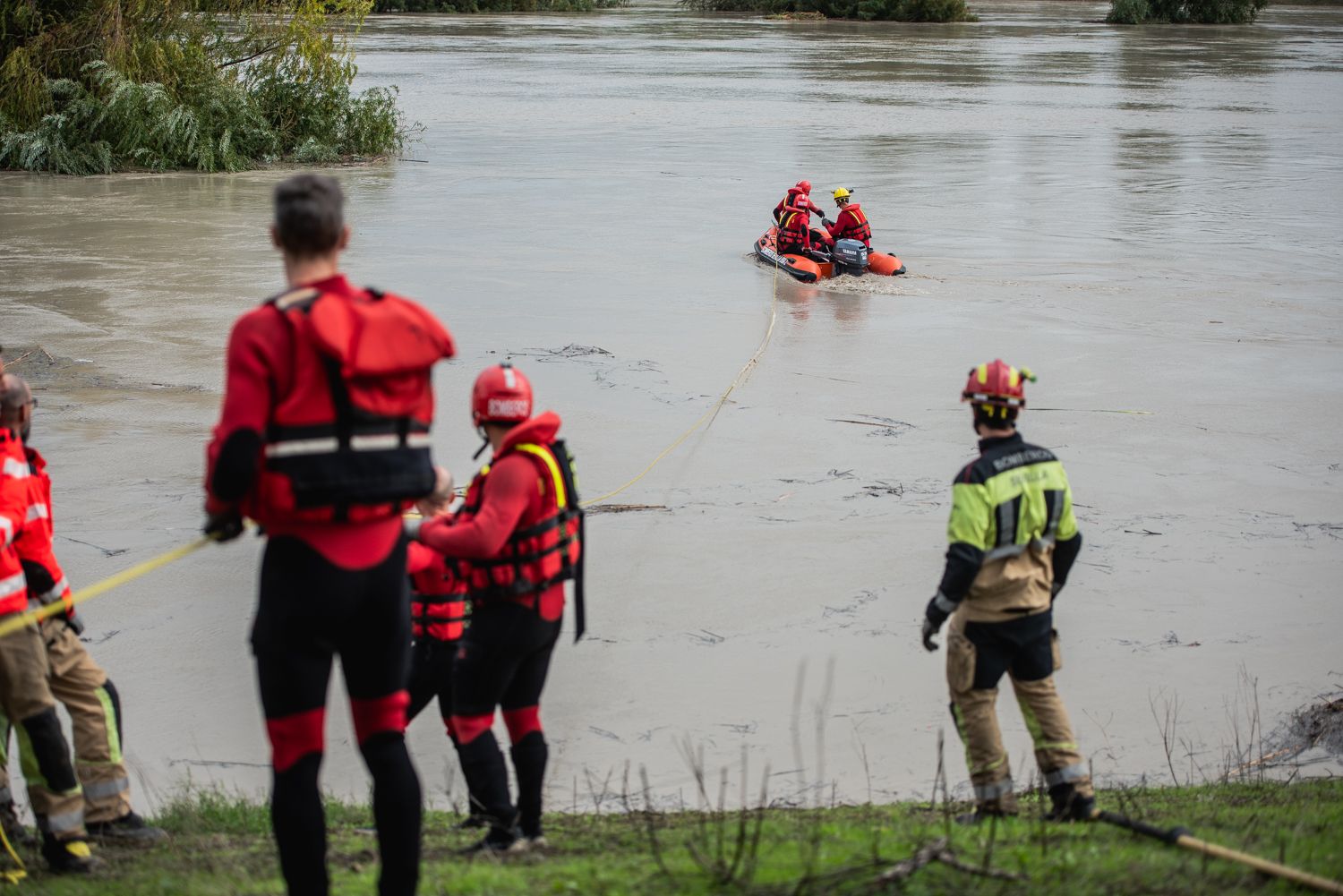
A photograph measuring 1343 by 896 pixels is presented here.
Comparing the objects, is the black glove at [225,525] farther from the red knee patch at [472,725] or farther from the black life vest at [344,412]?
the red knee patch at [472,725]

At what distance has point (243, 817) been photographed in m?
4.90

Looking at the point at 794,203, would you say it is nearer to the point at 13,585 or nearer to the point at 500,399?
the point at 500,399

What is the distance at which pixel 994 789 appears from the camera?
5.09 m

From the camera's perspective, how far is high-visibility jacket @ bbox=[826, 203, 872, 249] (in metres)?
18.4

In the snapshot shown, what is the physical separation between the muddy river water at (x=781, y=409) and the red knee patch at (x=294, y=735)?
78.5 inches

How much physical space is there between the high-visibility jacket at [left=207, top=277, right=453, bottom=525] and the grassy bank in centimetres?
118

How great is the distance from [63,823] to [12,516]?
91 centimetres

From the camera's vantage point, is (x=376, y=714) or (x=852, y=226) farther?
(x=852, y=226)

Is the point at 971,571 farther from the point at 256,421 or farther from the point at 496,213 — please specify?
the point at 496,213

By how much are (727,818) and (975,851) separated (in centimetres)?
116

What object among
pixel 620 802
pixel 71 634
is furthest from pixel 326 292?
pixel 620 802

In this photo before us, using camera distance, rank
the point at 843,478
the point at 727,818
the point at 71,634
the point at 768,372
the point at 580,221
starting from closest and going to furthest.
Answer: the point at 71,634, the point at 727,818, the point at 843,478, the point at 768,372, the point at 580,221

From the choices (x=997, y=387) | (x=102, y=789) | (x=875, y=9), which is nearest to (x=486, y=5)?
(x=875, y=9)

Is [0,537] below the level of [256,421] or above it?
below
